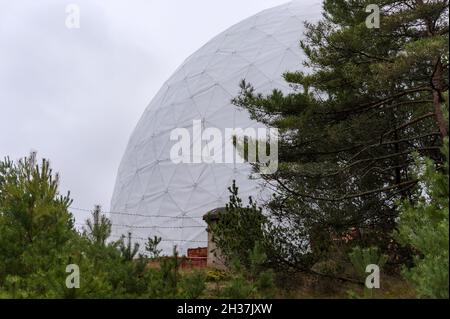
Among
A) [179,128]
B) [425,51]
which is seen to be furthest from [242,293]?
[179,128]

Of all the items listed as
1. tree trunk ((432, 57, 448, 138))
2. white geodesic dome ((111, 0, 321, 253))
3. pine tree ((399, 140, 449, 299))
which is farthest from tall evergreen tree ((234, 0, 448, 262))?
white geodesic dome ((111, 0, 321, 253))

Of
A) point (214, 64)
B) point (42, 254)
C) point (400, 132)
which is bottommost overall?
point (42, 254)

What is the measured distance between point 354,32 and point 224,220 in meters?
5.72

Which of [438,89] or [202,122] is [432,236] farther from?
[202,122]

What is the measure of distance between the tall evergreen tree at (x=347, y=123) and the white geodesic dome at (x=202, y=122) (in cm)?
1034

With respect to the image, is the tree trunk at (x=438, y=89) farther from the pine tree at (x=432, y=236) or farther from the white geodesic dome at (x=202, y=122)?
the white geodesic dome at (x=202, y=122)

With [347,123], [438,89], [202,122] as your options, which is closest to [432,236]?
[438,89]

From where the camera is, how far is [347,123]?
13.8 m

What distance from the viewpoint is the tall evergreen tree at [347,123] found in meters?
12.8

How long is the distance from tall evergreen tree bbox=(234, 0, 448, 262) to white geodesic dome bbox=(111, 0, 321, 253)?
1034 centimetres

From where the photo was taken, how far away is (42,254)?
9.93m
